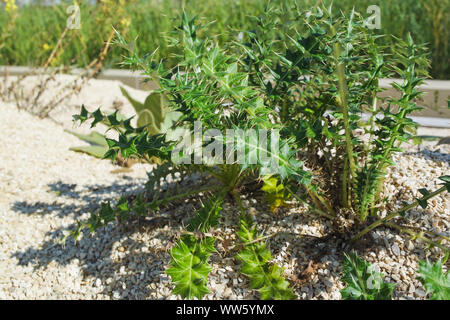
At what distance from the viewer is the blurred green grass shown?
4.54 m

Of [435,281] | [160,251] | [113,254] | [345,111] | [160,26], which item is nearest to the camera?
[435,281]

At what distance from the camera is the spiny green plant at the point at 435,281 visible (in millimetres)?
1320

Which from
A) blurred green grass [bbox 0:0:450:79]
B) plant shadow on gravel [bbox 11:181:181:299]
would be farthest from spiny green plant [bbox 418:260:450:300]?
blurred green grass [bbox 0:0:450:79]

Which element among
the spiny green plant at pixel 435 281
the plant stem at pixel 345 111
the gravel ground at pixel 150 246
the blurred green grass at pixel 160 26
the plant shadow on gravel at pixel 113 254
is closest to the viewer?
the spiny green plant at pixel 435 281

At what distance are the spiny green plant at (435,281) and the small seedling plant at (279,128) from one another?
5.1 inches

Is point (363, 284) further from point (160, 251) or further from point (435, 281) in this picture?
point (160, 251)

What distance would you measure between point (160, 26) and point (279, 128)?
467cm

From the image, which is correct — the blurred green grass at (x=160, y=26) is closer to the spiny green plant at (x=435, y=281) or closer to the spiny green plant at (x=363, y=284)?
the spiny green plant at (x=363, y=284)

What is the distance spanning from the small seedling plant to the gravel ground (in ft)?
0.25

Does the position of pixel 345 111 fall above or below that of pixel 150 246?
above

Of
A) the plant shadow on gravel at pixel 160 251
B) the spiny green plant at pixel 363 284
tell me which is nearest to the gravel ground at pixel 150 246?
the plant shadow on gravel at pixel 160 251

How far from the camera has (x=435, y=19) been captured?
466cm

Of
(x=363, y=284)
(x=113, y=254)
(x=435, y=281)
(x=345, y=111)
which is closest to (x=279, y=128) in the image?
(x=345, y=111)

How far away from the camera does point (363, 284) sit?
1424 millimetres
